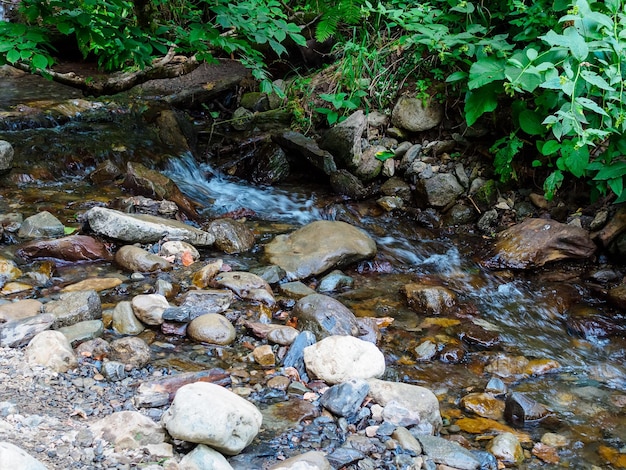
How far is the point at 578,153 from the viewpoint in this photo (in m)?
3.94

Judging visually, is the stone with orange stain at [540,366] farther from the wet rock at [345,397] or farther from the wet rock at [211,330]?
the wet rock at [211,330]

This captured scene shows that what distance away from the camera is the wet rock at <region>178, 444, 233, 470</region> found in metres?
1.71

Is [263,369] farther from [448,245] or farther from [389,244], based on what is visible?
[448,245]

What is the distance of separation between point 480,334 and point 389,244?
4.89ft

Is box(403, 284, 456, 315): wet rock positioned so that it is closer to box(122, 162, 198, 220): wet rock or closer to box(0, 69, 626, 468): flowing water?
box(0, 69, 626, 468): flowing water

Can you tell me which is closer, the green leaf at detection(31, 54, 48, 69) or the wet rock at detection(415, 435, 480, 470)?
the wet rock at detection(415, 435, 480, 470)

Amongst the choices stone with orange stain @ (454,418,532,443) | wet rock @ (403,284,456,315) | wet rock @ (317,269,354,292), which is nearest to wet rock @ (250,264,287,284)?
wet rock @ (317,269,354,292)

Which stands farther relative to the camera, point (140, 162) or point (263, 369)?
point (140, 162)

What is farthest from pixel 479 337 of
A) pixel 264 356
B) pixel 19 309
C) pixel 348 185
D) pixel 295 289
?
pixel 19 309

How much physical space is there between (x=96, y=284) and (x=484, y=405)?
2471 millimetres

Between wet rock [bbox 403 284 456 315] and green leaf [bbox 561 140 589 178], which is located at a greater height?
green leaf [bbox 561 140 589 178]

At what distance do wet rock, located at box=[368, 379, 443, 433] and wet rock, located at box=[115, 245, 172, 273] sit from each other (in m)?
1.89

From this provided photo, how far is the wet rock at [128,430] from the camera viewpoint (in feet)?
5.75

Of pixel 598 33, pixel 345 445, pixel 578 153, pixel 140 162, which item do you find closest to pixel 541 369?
pixel 345 445
